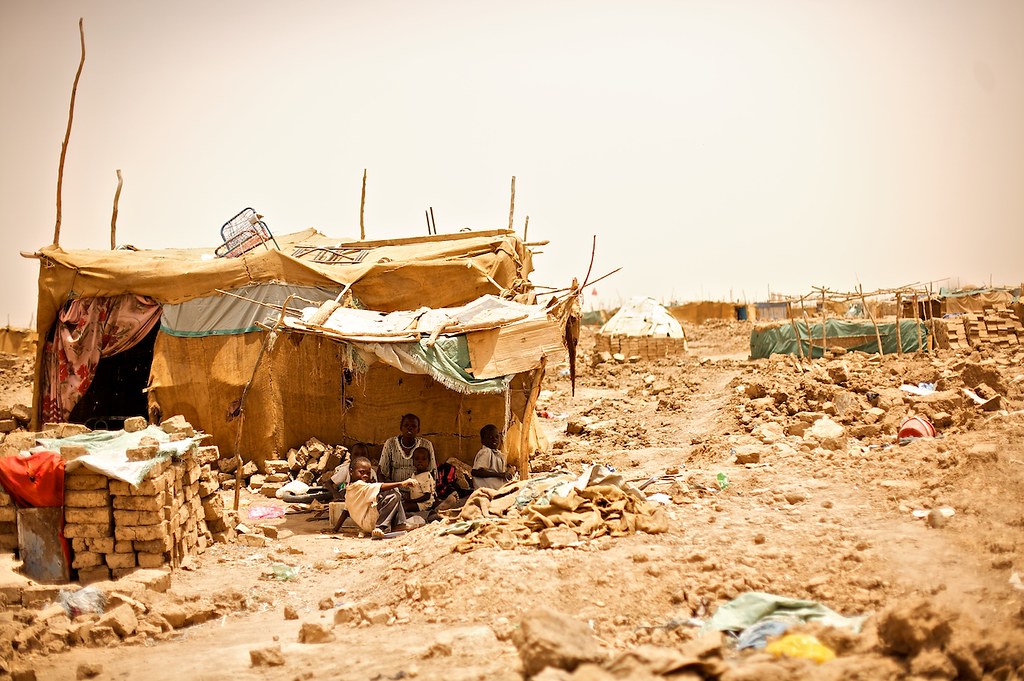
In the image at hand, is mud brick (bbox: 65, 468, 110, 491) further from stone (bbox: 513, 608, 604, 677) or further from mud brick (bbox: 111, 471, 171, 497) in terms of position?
stone (bbox: 513, 608, 604, 677)

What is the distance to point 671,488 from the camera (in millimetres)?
7375


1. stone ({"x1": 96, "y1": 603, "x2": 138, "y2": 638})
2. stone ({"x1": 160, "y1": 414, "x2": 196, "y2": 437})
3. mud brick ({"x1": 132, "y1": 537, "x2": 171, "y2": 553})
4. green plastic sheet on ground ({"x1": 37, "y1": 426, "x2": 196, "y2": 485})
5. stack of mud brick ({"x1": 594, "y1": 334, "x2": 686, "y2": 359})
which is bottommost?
stone ({"x1": 96, "y1": 603, "x2": 138, "y2": 638})

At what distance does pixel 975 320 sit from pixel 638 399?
9.73 metres

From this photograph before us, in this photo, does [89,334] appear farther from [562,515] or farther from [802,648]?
[802,648]

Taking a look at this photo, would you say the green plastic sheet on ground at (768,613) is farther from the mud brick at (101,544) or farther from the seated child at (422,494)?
the mud brick at (101,544)

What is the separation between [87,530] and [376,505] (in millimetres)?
2624

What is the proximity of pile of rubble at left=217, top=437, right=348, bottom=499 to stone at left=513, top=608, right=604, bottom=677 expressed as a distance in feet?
20.9

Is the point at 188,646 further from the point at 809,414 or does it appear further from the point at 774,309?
the point at 774,309

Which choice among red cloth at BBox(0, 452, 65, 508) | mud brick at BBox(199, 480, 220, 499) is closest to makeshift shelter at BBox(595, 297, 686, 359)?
mud brick at BBox(199, 480, 220, 499)

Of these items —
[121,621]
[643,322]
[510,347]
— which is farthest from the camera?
[643,322]

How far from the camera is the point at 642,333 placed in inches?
987

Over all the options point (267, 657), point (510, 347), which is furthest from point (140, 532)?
point (510, 347)

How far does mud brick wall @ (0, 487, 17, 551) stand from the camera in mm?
5980

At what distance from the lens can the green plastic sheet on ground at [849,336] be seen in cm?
2039
